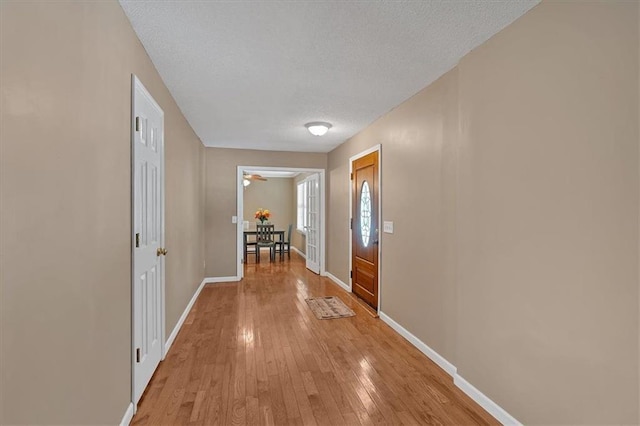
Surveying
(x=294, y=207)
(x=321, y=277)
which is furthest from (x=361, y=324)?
(x=294, y=207)

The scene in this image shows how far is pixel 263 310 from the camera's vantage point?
3.94m

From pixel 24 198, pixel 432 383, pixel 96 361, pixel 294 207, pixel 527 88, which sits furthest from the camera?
pixel 294 207

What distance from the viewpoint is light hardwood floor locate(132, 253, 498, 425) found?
1941 millimetres

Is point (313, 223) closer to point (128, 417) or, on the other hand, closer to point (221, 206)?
point (221, 206)

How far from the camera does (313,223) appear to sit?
6.32 m

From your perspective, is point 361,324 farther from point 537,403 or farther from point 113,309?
point 113,309

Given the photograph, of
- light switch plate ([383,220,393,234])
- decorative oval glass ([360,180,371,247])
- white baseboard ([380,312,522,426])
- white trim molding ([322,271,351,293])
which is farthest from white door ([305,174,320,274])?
white baseboard ([380,312,522,426])

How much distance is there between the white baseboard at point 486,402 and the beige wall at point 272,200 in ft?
26.4

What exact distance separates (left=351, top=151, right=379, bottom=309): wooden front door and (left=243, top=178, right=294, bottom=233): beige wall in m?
5.54

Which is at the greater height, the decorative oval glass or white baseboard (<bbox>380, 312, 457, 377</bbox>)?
the decorative oval glass

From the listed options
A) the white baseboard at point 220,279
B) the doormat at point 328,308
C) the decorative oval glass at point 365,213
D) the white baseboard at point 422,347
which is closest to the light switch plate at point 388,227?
the decorative oval glass at point 365,213

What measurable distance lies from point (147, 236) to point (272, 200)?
7677 millimetres

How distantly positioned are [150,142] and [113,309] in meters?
1.28

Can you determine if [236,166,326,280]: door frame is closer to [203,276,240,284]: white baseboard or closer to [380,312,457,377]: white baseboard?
[203,276,240,284]: white baseboard
